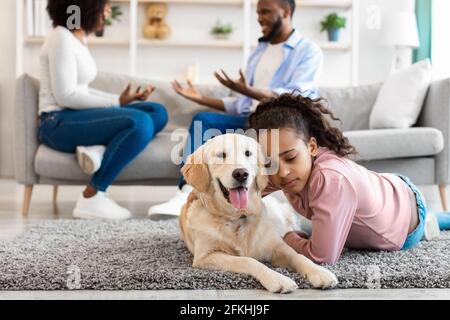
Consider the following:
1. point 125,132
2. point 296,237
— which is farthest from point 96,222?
point 296,237

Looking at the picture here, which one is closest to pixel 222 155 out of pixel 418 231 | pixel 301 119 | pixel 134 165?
pixel 301 119

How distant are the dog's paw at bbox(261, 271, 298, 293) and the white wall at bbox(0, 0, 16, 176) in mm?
4716

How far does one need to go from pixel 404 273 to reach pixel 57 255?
104 centimetres

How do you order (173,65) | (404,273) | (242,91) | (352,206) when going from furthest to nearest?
1. (173,65)
2. (242,91)
3. (352,206)
4. (404,273)

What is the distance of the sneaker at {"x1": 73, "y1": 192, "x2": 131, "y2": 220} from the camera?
10.4 ft

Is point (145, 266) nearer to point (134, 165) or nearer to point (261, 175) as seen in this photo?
point (261, 175)

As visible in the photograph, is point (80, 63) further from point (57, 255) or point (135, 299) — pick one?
point (135, 299)

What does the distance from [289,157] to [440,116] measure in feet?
6.03

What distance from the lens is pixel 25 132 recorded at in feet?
10.9

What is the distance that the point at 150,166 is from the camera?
3326 mm

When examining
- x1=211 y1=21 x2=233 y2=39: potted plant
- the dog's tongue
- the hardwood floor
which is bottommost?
the hardwood floor

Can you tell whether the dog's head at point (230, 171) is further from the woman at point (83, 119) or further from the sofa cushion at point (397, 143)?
the sofa cushion at point (397, 143)

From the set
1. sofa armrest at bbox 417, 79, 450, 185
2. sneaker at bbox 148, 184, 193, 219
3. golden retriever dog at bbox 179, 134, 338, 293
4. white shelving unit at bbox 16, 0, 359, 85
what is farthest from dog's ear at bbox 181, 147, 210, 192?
white shelving unit at bbox 16, 0, 359, 85

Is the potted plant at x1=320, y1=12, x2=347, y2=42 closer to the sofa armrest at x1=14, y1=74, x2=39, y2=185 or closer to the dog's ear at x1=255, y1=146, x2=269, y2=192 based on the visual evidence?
the sofa armrest at x1=14, y1=74, x2=39, y2=185
